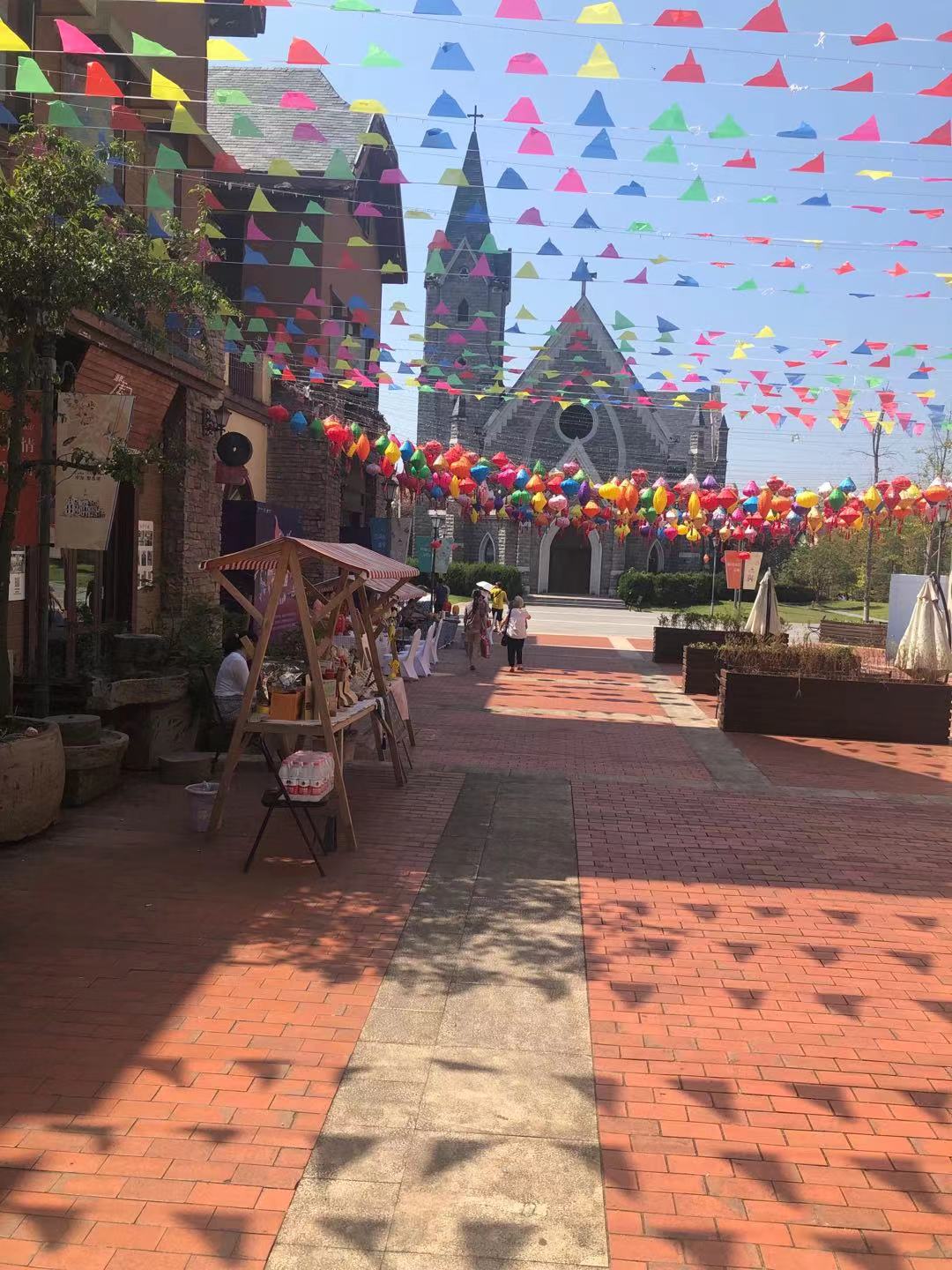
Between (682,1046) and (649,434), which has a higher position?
(649,434)

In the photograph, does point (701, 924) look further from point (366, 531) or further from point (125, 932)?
point (366, 531)

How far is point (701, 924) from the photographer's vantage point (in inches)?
256

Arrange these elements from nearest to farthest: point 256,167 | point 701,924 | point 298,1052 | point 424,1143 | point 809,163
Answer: point 424,1143
point 298,1052
point 701,924
point 809,163
point 256,167

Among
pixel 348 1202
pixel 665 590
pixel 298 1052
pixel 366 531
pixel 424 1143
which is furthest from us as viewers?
pixel 665 590

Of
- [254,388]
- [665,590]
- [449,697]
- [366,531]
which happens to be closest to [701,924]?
[449,697]

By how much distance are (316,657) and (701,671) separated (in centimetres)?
1193

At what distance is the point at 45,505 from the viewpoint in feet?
27.1

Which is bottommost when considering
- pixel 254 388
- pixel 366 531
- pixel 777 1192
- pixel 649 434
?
pixel 777 1192

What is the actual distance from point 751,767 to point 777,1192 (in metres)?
8.15

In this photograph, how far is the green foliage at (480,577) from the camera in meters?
51.5

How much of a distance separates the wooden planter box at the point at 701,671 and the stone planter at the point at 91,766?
1146cm

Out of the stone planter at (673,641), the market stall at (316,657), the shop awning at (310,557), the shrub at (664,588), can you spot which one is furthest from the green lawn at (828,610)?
the shop awning at (310,557)

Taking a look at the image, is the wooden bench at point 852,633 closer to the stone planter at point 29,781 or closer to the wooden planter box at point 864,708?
the wooden planter box at point 864,708

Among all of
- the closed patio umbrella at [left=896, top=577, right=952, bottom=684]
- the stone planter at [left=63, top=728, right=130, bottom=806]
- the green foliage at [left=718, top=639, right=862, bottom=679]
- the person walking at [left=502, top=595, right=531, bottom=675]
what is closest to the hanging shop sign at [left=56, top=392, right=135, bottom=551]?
the stone planter at [left=63, top=728, right=130, bottom=806]
